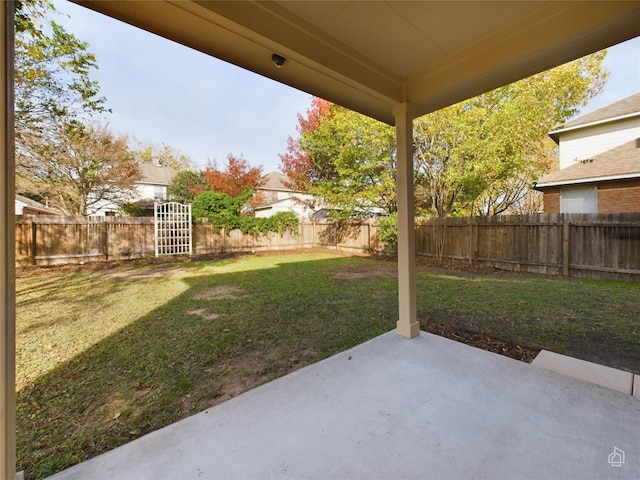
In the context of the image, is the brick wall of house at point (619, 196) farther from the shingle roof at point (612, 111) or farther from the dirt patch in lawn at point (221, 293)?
the dirt patch in lawn at point (221, 293)

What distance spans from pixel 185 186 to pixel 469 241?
1627cm

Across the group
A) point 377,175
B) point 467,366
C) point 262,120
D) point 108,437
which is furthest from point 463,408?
point 262,120

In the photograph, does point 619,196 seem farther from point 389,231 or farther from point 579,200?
point 389,231

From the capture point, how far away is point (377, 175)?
9.26 m

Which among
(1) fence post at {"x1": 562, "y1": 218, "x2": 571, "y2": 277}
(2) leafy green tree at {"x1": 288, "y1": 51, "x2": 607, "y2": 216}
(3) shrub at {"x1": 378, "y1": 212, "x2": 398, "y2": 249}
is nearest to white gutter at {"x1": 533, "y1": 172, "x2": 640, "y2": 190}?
(2) leafy green tree at {"x1": 288, "y1": 51, "x2": 607, "y2": 216}

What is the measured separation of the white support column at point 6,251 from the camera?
3.56ft

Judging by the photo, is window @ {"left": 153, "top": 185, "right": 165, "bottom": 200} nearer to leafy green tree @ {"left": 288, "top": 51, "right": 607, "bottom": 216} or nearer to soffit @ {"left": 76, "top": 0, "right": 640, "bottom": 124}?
leafy green tree @ {"left": 288, "top": 51, "right": 607, "bottom": 216}

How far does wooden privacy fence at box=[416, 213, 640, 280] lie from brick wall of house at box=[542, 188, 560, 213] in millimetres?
2752

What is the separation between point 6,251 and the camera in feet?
3.66

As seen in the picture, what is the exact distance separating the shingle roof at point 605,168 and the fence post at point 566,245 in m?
2.34

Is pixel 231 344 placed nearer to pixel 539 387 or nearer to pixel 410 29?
pixel 539 387

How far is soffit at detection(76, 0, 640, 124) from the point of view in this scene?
159cm

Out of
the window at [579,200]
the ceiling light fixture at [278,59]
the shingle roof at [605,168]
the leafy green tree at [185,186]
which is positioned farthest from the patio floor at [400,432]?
the leafy green tree at [185,186]

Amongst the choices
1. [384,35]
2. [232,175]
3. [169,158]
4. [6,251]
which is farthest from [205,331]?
[169,158]
